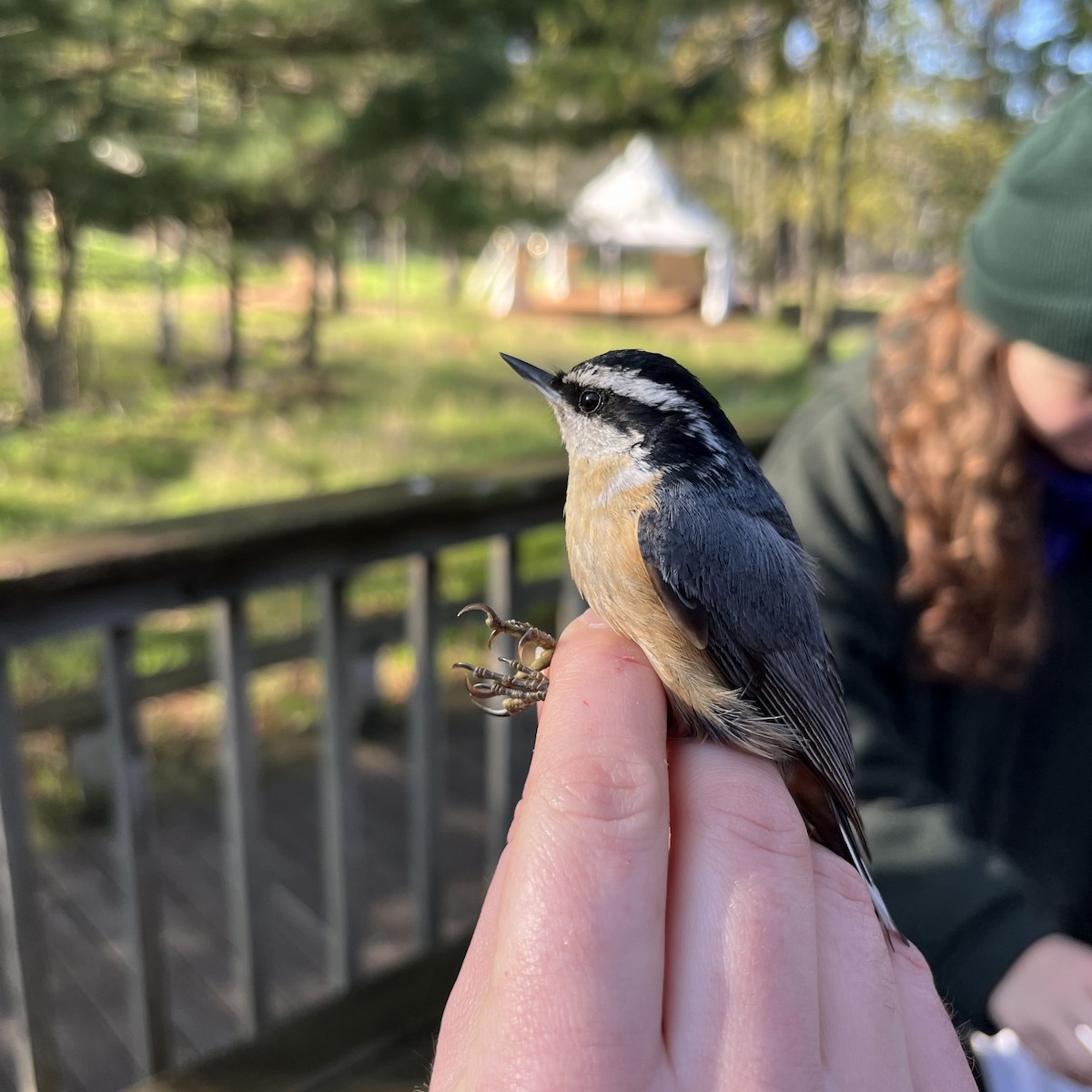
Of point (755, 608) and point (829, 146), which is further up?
point (829, 146)

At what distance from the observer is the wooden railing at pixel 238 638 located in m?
1.49

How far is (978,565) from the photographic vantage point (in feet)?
5.66

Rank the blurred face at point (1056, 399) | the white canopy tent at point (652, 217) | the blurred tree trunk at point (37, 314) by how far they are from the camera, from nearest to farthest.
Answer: the blurred face at point (1056, 399) → the blurred tree trunk at point (37, 314) → the white canopy tent at point (652, 217)

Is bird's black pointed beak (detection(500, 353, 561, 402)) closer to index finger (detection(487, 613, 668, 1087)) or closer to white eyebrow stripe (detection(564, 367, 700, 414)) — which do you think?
white eyebrow stripe (detection(564, 367, 700, 414))

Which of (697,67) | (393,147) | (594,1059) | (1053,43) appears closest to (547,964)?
(594,1059)

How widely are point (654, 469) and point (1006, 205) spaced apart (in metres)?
0.87

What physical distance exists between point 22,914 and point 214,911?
6.19 feet

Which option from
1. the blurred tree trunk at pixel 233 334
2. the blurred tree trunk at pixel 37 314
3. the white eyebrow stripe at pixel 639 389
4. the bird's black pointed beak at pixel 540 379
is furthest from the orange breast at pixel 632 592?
the blurred tree trunk at pixel 233 334

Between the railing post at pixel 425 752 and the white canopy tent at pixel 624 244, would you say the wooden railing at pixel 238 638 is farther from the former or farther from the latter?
the white canopy tent at pixel 624 244

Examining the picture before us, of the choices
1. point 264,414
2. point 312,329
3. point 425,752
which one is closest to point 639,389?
point 425,752

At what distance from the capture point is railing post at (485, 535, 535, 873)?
221 centimetres

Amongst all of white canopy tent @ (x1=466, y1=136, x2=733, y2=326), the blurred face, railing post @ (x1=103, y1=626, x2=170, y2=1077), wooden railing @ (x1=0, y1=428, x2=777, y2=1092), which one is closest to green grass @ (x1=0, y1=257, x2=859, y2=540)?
the blurred face

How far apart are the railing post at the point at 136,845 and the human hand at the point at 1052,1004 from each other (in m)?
1.52

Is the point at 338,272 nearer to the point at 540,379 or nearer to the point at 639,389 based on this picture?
the point at 540,379
